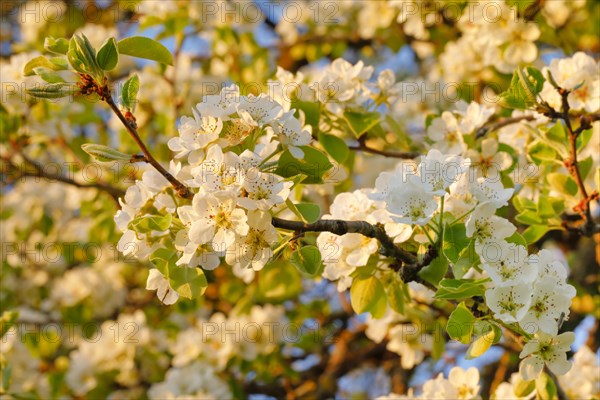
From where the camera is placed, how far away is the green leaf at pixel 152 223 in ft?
4.38

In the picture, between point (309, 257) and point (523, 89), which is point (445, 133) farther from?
point (309, 257)

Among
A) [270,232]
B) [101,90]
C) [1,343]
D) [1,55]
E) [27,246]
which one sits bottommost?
[27,246]

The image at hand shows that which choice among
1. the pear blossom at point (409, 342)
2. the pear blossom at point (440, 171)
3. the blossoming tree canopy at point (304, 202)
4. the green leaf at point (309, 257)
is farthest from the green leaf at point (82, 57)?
the pear blossom at point (409, 342)

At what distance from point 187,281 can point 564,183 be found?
104 centimetres

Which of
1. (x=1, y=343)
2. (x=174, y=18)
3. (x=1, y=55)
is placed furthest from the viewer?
(x=1, y=55)

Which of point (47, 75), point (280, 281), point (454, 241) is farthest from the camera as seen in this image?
point (280, 281)

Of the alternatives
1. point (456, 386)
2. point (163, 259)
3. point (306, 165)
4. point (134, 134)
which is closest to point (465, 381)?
point (456, 386)

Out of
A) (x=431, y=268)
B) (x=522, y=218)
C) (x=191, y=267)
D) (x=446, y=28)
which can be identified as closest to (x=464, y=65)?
(x=446, y=28)

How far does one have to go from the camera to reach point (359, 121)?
192 centimetres

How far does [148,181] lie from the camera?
1.41 m

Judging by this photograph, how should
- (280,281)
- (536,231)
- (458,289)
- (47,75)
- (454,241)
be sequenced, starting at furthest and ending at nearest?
(280,281) → (536,231) → (47,75) → (454,241) → (458,289)

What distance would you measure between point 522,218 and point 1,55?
13.2ft

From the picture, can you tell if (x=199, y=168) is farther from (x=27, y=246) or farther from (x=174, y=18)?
(x=27, y=246)

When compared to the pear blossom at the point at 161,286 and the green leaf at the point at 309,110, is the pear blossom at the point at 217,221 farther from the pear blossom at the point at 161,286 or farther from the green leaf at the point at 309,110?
the green leaf at the point at 309,110
